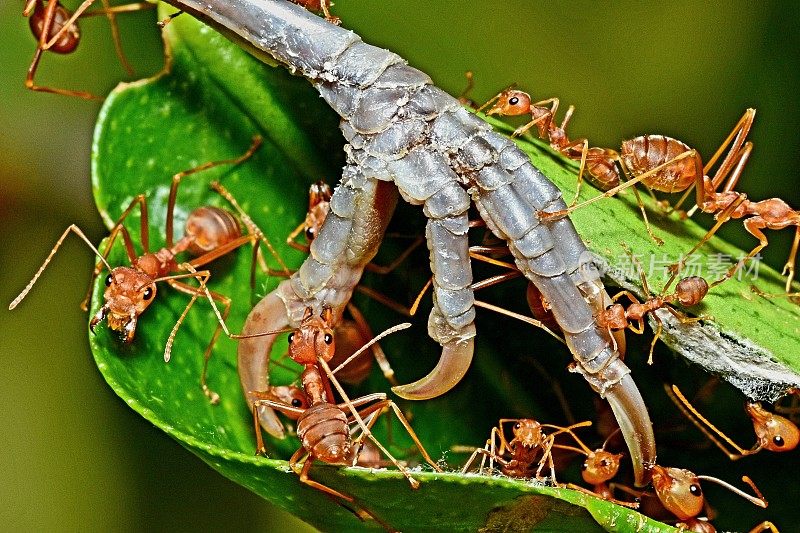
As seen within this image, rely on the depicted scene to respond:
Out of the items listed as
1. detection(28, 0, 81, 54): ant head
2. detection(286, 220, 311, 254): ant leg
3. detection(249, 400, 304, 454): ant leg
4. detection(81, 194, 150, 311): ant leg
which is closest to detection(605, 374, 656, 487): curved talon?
detection(249, 400, 304, 454): ant leg

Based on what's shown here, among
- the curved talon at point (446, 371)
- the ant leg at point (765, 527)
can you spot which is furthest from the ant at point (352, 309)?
the ant leg at point (765, 527)

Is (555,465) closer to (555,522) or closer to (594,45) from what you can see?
(555,522)

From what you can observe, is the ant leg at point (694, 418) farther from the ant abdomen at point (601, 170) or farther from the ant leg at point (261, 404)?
the ant leg at point (261, 404)

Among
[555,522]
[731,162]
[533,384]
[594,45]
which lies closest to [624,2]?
[594,45]

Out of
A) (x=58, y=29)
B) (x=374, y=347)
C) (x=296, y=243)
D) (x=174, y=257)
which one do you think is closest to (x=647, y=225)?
(x=374, y=347)

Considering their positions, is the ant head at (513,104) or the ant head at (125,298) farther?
the ant head at (513,104)

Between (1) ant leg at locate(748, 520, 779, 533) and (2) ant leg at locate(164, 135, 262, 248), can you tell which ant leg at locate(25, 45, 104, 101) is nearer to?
(2) ant leg at locate(164, 135, 262, 248)
